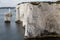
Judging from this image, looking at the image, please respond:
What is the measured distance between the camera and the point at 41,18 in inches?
108

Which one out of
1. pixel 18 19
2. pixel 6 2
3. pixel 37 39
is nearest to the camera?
pixel 37 39

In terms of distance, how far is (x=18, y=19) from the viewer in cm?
445

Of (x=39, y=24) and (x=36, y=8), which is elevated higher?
(x=36, y=8)

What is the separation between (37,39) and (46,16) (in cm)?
43

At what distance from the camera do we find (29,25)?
272 centimetres

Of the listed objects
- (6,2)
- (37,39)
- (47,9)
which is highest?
(6,2)

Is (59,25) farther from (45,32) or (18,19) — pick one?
(18,19)

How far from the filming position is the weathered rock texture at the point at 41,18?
2.72 meters

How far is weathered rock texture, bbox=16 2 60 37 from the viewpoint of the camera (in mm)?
2723

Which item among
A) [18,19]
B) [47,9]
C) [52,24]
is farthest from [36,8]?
[18,19]

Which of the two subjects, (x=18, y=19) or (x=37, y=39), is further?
(x=18, y=19)

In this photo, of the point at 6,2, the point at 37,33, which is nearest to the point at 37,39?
the point at 37,33

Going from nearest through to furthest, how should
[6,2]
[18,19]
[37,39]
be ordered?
[37,39]
[18,19]
[6,2]

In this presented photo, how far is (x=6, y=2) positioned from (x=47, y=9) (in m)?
5.75
